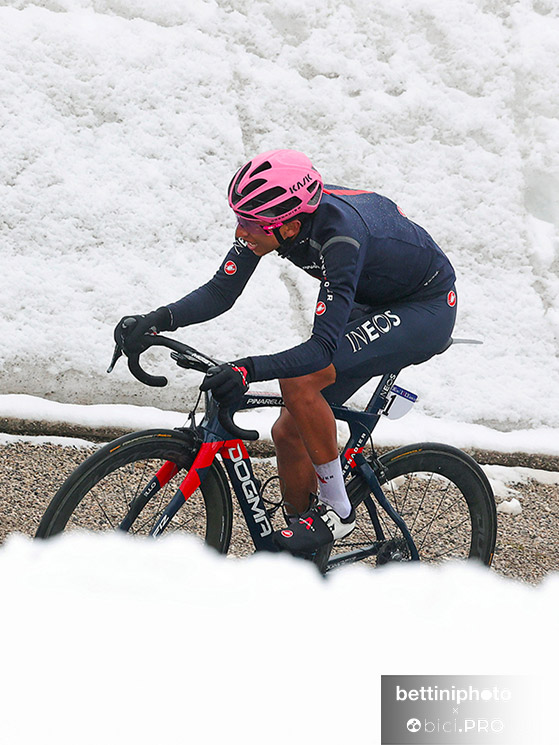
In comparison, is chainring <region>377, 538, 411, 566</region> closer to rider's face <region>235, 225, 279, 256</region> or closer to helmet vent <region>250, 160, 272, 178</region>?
rider's face <region>235, 225, 279, 256</region>

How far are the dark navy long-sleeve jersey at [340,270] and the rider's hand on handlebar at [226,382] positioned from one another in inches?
3.2

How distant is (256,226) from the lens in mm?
3021

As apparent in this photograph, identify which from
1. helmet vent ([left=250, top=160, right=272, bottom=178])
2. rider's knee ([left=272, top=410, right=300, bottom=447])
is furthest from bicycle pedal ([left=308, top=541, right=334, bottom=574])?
helmet vent ([left=250, top=160, right=272, bottom=178])

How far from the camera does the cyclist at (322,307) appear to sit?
2.88 meters

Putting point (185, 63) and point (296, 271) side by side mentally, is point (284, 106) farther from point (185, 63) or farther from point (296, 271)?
point (296, 271)

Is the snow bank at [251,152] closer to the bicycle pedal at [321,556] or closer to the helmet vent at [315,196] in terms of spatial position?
the bicycle pedal at [321,556]

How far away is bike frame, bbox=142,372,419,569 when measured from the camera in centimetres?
303

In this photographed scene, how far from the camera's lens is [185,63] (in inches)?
283

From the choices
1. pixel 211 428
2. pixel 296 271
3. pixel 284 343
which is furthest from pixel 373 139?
pixel 211 428

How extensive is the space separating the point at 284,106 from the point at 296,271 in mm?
1710

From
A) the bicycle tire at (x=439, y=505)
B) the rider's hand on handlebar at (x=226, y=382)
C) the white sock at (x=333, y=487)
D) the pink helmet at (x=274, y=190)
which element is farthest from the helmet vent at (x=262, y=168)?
the bicycle tire at (x=439, y=505)

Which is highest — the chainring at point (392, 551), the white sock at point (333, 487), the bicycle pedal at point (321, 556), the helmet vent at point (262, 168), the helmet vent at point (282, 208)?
the helmet vent at point (262, 168)

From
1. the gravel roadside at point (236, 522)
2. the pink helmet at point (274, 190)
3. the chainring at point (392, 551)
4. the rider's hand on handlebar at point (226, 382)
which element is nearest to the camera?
the rider's hand on handlebar at point (226, 382)

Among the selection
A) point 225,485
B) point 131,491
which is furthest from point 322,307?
point 131,491
